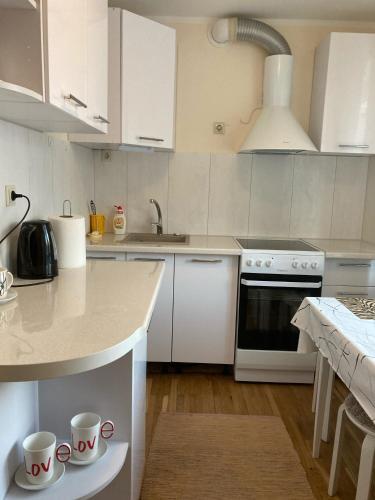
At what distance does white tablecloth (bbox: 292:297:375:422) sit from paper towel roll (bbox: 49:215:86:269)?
3.38 ft

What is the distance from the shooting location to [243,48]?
9.02 ft

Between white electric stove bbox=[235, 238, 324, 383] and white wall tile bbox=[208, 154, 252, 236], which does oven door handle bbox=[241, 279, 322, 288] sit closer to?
white electric stove bbox=[235, 238, 324, 383]

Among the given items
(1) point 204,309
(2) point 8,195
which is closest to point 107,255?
(1) point 204,309

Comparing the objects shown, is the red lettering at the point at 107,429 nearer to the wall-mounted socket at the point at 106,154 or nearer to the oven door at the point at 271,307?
the oven door at the point at 271,307

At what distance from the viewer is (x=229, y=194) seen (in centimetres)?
291

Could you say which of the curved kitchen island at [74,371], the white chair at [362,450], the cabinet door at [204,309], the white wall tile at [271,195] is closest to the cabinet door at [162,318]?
the cabinet door at [204,309]

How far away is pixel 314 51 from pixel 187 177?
4.14ft

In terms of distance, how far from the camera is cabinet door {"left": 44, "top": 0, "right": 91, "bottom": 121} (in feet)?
3.61

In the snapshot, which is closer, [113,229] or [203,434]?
[203,434]

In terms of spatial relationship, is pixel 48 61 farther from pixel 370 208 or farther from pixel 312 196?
pixel 370 208

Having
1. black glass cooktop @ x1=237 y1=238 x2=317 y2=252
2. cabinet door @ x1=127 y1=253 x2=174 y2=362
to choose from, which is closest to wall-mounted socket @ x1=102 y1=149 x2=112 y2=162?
cabinet door @ x1=127 y1=253 x2=174 y2=362

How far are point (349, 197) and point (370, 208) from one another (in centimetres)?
17

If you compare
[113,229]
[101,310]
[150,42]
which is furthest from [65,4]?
[113,229]

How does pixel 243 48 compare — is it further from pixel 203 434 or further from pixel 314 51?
pixel 203 434
